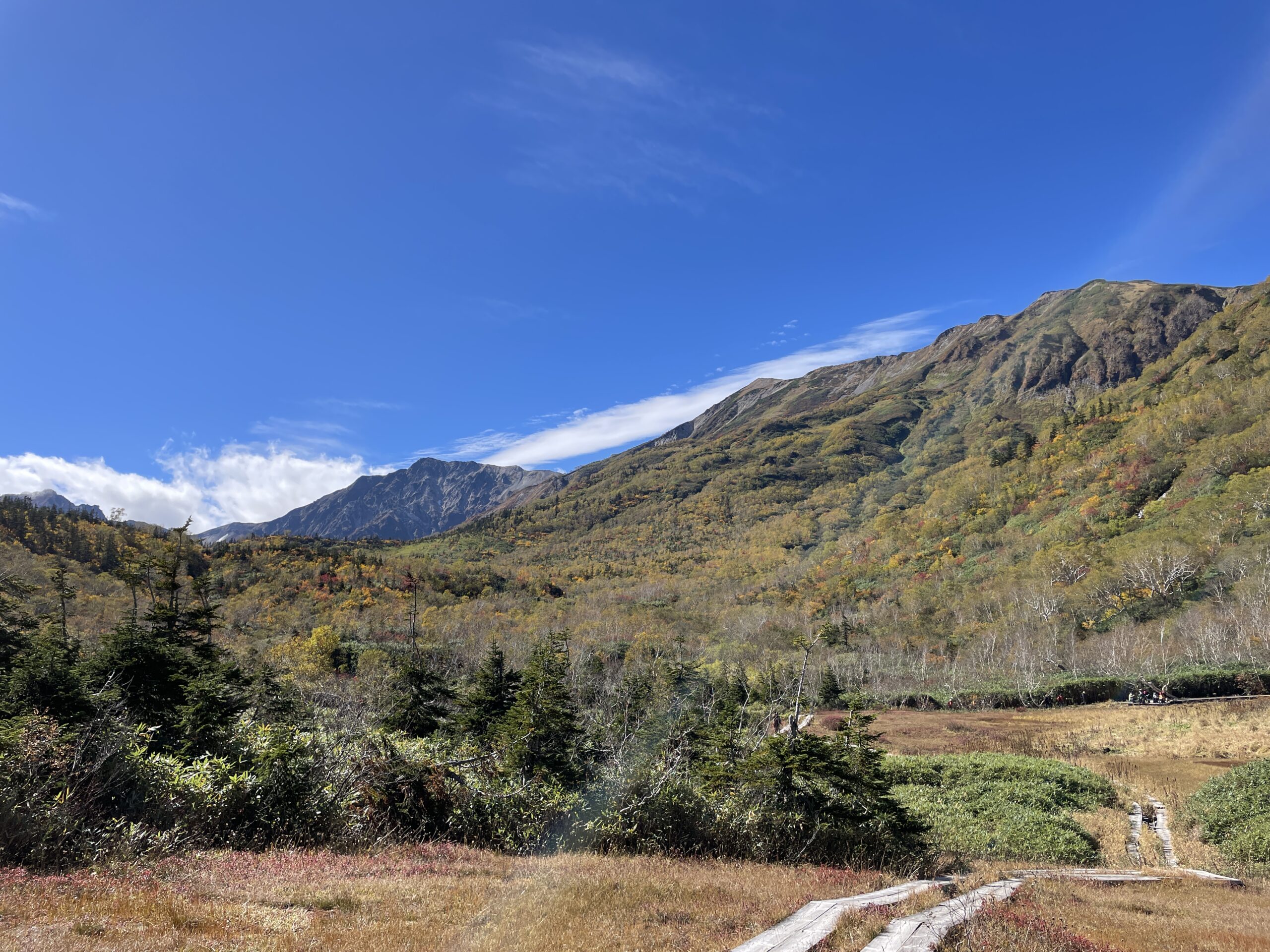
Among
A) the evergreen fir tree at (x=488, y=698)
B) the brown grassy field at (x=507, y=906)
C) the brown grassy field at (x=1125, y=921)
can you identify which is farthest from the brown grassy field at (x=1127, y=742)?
the evergreen fir tree at (x=488, y=698)

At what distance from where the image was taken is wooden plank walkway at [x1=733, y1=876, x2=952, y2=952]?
6543 mm

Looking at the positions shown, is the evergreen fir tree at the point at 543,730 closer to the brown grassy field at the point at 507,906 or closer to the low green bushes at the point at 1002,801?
the brown grassy field at the point at 507,906

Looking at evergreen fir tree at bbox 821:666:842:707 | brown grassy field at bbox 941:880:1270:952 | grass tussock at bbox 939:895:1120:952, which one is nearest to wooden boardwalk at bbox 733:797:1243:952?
grass tussock at bbox 939:895:1120:952

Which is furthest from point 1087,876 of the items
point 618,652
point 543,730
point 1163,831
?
point 618,652

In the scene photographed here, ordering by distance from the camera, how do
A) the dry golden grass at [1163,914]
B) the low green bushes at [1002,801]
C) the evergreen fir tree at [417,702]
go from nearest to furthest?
the dry golden grass at [1163,914]
the low green bushes at [1002,801]
the evergreen fir tree at [417,702]

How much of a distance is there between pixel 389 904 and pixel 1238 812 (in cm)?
2369

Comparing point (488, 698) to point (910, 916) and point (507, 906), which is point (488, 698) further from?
point (910, 916)

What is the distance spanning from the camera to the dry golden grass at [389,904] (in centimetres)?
562

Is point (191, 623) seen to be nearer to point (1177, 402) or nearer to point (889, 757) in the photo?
point (889, 757)

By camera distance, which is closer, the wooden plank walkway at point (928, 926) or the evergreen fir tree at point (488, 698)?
the wooden plank walkway at point (928, 926)

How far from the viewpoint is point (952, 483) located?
198 metres

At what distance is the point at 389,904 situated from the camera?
7.20m

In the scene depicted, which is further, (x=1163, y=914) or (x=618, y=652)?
(x=618, y=652)

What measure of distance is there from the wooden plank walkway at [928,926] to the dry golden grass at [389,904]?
4.50 ft
